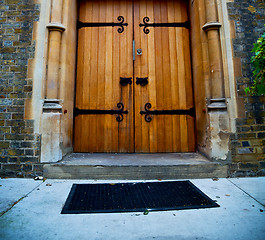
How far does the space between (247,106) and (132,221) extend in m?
2.16

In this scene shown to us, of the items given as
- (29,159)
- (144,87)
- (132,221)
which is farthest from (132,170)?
(144,87)

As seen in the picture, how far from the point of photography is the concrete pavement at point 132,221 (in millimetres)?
1109

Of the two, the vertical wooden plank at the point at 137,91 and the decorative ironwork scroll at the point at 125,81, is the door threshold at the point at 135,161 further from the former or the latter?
the decorative ironwork scroll at the point at 125,81

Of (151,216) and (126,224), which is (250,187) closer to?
(151,216)

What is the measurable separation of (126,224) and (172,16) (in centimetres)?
338

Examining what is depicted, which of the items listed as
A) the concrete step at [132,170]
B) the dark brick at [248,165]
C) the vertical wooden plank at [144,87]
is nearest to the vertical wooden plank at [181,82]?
the vertical wooden plank at [144,87]

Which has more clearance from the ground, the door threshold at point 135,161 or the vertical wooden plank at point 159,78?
the vertical wooden plank at point 159,78

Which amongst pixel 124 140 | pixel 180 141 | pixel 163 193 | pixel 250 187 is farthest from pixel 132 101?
pixel 250 187

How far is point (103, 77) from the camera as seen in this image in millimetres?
2939

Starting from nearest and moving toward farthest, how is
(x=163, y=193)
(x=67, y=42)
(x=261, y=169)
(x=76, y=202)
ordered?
(x=76, y=202) → (x=163, y=193) → (x=261, y=169) → (x=67, y=42)

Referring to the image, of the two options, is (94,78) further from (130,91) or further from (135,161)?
(135,161)

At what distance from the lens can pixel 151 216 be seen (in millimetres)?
1337

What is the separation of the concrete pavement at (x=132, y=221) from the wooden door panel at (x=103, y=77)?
1.22 m

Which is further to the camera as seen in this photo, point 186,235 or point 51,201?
point 51,201
